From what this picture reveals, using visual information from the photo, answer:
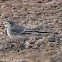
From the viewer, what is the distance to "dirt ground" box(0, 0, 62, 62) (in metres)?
8.67

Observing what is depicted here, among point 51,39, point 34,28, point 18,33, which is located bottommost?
point 51,39

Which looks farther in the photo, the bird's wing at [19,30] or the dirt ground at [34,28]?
the bird's wing at [19,30]

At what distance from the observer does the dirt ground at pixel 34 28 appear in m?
8.67

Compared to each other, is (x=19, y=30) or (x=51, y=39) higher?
(x=19, y=30)

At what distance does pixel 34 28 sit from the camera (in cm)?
1130

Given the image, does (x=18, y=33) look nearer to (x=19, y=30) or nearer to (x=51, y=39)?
(x=19, y=30)

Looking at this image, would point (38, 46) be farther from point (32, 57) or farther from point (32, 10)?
point (32, 10)

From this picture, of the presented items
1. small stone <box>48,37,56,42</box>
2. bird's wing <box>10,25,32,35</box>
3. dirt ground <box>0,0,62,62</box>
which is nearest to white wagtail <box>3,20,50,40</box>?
bird's wing <box>10,25,32,35</box>

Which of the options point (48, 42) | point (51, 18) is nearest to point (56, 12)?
point (51, 18)

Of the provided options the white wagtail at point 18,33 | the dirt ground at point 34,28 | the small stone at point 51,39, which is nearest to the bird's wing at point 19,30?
the white wagtail at point 18,33

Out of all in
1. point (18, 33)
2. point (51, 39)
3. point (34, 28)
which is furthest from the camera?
point (34, 28)

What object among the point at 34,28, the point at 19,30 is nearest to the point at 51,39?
the point at 19,30

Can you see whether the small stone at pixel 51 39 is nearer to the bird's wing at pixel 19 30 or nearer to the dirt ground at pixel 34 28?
the dirt ground at pixel 34 28

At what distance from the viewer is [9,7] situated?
1383 cm
